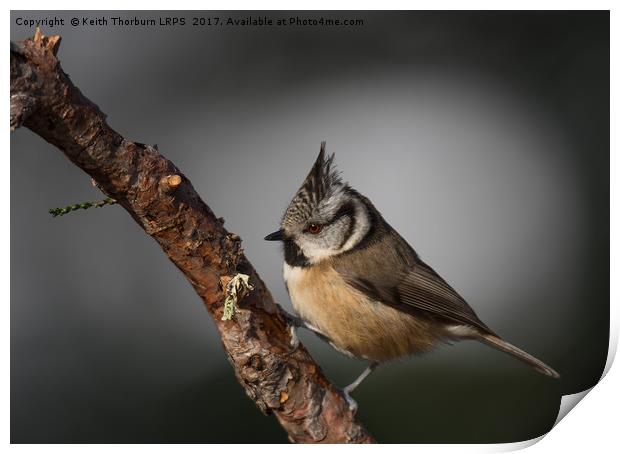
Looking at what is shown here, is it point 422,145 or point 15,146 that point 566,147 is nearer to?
point 422,145

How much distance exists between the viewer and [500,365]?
2131 mm

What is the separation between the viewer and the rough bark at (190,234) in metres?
1.42

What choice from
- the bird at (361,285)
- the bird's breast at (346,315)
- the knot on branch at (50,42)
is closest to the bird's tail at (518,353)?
the bird at (361,285)

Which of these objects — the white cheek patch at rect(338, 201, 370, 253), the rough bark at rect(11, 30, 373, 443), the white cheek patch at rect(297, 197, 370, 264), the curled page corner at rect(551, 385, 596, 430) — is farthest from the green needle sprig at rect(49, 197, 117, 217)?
the curled page corner at rect(551, 385, 596, 430)

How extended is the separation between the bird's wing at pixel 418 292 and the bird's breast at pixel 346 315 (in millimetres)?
27

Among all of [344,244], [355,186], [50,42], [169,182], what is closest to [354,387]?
[344,244]

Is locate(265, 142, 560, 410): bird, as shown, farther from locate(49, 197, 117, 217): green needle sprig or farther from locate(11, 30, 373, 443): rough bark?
locate(49, 197, 117, 217): green needle sprig

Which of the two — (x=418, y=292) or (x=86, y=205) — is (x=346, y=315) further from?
(x=86, y=205)

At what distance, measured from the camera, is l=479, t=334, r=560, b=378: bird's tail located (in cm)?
201

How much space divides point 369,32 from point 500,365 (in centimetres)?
110

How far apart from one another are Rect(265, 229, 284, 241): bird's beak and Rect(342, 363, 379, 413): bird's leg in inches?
19.7

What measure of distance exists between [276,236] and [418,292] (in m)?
0.50

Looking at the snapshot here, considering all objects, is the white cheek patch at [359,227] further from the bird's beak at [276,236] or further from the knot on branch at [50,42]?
the knot on branch at [50,42]
